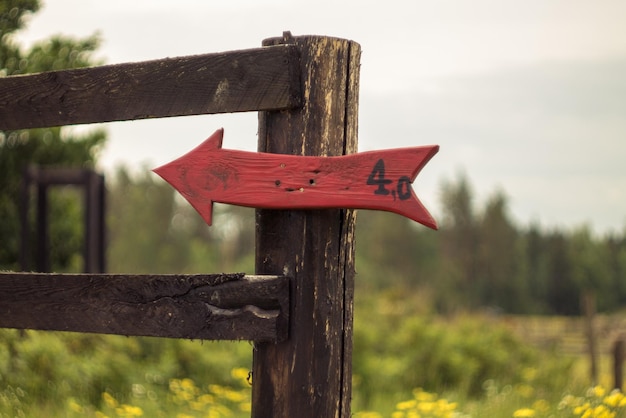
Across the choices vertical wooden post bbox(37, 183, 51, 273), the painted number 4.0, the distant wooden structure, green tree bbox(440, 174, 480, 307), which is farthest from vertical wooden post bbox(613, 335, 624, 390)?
green tree bbox(440, 174, 480, 307)

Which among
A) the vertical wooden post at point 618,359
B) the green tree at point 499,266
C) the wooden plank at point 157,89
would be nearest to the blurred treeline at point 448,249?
the green tree at point 499,266

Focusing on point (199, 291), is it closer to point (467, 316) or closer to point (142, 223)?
point (467, 316)

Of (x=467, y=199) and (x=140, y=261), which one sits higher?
(x=467, y=199)

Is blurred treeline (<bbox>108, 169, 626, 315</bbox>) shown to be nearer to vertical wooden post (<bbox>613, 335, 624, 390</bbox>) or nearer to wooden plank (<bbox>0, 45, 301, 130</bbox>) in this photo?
vertical wooden post (<bbox>613, 335, 624, 390</bbox>)

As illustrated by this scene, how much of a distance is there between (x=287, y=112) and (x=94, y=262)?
8356 mm

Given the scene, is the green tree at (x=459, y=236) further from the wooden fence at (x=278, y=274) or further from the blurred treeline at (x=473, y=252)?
the wooden fence at (x=278, y=274)

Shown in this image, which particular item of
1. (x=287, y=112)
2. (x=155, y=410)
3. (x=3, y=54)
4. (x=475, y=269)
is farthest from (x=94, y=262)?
(x=475, y=269)

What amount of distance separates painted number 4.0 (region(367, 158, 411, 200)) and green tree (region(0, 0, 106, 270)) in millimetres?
9446

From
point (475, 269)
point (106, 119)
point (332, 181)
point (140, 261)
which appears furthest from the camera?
point (475, 269)

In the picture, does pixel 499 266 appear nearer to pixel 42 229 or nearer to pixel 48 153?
pixel 48 153

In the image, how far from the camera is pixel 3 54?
37.6ft

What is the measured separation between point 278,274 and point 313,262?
163 millimetres

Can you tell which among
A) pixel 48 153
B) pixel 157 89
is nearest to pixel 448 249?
pixel 48 153

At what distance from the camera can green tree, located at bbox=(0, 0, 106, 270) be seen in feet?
38.3
